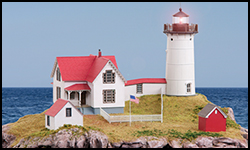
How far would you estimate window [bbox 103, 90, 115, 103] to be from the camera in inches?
1802

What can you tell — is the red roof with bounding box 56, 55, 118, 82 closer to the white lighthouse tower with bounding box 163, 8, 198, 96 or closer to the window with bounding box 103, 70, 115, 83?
the window with bounding box 103, 70, 115, 83

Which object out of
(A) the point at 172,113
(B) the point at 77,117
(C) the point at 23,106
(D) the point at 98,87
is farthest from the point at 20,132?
(C) the point at 23,106

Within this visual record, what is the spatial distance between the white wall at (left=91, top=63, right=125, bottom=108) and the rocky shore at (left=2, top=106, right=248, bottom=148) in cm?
683

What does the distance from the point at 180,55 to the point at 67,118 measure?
15.1 meters

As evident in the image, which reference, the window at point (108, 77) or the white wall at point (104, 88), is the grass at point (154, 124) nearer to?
the white wall at point (104, 88)

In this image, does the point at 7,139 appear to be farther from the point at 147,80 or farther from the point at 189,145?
the point at 147,80

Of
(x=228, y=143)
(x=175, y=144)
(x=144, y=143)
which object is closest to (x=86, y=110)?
(x=144, y=143)

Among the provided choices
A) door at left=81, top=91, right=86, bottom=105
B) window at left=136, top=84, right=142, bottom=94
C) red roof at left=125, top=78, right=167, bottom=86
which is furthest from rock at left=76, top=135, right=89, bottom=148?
window at left=136, top=84, right=142, bottom=94

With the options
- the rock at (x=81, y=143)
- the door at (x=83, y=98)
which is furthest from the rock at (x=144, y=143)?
the door at (x=83, y=98)

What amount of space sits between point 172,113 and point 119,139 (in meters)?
9.59

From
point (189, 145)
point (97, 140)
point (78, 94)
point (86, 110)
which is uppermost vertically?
point (78, 94)

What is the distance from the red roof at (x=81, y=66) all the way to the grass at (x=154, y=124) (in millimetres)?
4112

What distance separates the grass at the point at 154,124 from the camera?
130 ft

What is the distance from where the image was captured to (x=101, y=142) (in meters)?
38.1
